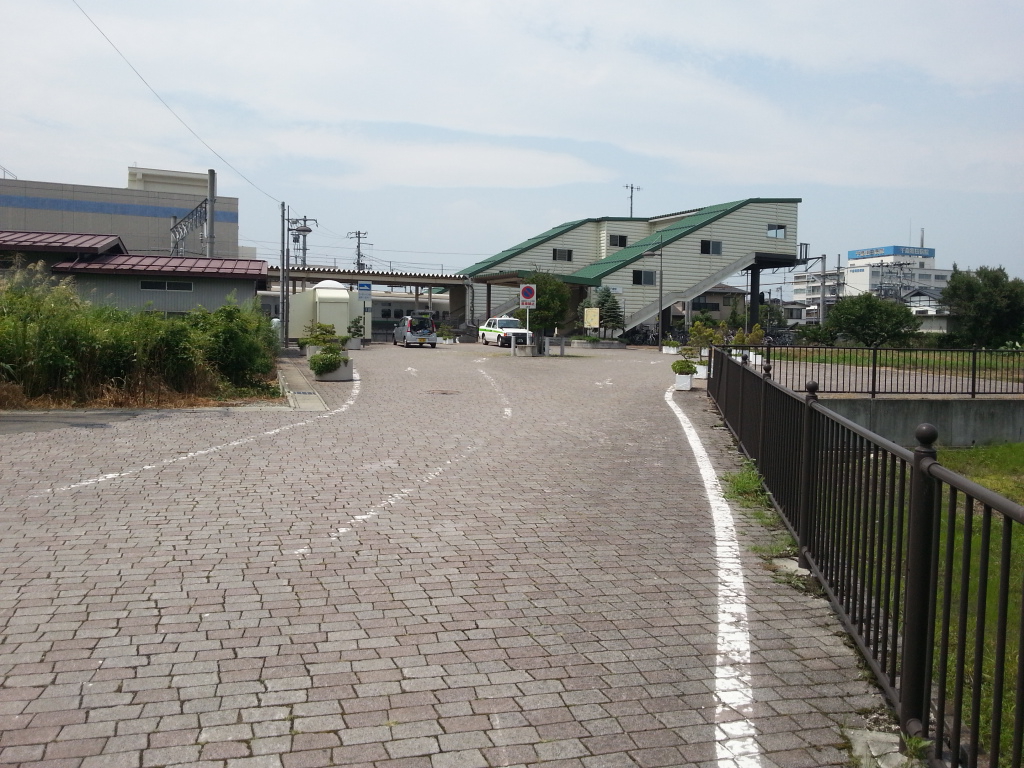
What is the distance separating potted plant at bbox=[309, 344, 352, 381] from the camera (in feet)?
74.9

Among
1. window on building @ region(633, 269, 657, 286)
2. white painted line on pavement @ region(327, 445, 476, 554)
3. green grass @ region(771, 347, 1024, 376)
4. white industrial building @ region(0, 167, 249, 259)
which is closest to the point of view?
white painted line on pavement @ region(327, 445, 476, 554)

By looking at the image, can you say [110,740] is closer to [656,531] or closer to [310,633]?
[310,633]

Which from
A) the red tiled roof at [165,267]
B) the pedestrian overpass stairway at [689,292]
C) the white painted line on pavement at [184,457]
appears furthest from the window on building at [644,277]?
the white painted line on pavement at [184,457]

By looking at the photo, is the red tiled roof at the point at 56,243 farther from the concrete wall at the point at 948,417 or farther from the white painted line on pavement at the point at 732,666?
the white painted line on pavement at the point at 732,666

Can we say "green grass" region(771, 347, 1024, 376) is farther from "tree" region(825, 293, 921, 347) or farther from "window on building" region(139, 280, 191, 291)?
"tree" region(825, 293, 921, 347)

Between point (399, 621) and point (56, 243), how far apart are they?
31687 mm

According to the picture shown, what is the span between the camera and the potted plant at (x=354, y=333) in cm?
4255

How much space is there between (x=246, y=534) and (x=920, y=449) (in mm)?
5164

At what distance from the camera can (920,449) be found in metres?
3.80

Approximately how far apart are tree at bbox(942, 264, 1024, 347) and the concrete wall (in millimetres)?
38899

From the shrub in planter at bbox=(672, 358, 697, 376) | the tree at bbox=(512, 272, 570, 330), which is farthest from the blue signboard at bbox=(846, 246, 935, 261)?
the shrub in planter at bbox=(672, 358, 697, 376)

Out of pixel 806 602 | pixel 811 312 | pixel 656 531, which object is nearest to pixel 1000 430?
pixel 656 531

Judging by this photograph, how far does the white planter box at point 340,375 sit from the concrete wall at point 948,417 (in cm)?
1192

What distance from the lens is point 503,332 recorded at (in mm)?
48188
